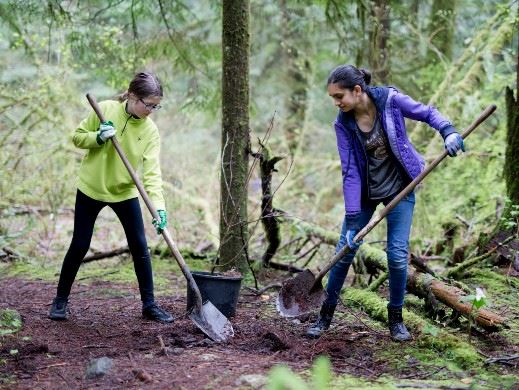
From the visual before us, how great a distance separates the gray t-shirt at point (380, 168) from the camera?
4.18 meters

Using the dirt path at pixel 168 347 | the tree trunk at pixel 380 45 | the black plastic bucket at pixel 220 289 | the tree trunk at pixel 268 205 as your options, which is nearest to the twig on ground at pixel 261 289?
the dirt path at pixel 168 347

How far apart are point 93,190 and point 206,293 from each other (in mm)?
1219

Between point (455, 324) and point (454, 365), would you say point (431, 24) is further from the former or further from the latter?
point (454, 365)

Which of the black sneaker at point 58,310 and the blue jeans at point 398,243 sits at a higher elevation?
the blue jeans at point 398,243

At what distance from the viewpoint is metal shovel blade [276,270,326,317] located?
4801 mm

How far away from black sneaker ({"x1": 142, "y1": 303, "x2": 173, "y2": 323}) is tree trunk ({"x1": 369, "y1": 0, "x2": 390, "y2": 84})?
5.18m

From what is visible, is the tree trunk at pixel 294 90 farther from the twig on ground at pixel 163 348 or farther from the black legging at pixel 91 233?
the twig on ground at pixel 163 348

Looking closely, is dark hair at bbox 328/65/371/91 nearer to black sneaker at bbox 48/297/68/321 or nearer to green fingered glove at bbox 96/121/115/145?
green fingered glove at bbox 96/121/115/145

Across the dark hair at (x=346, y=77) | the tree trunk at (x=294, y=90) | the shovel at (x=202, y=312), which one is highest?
the tree trunk at (x=294, y=90)

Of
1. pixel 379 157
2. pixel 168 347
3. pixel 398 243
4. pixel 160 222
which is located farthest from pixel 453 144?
pixel 168 347

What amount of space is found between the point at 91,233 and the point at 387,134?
2466mm

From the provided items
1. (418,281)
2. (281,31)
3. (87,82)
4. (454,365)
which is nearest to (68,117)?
(87,82)

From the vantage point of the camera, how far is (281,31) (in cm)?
1454

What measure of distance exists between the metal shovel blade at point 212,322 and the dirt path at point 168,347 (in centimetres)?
7
